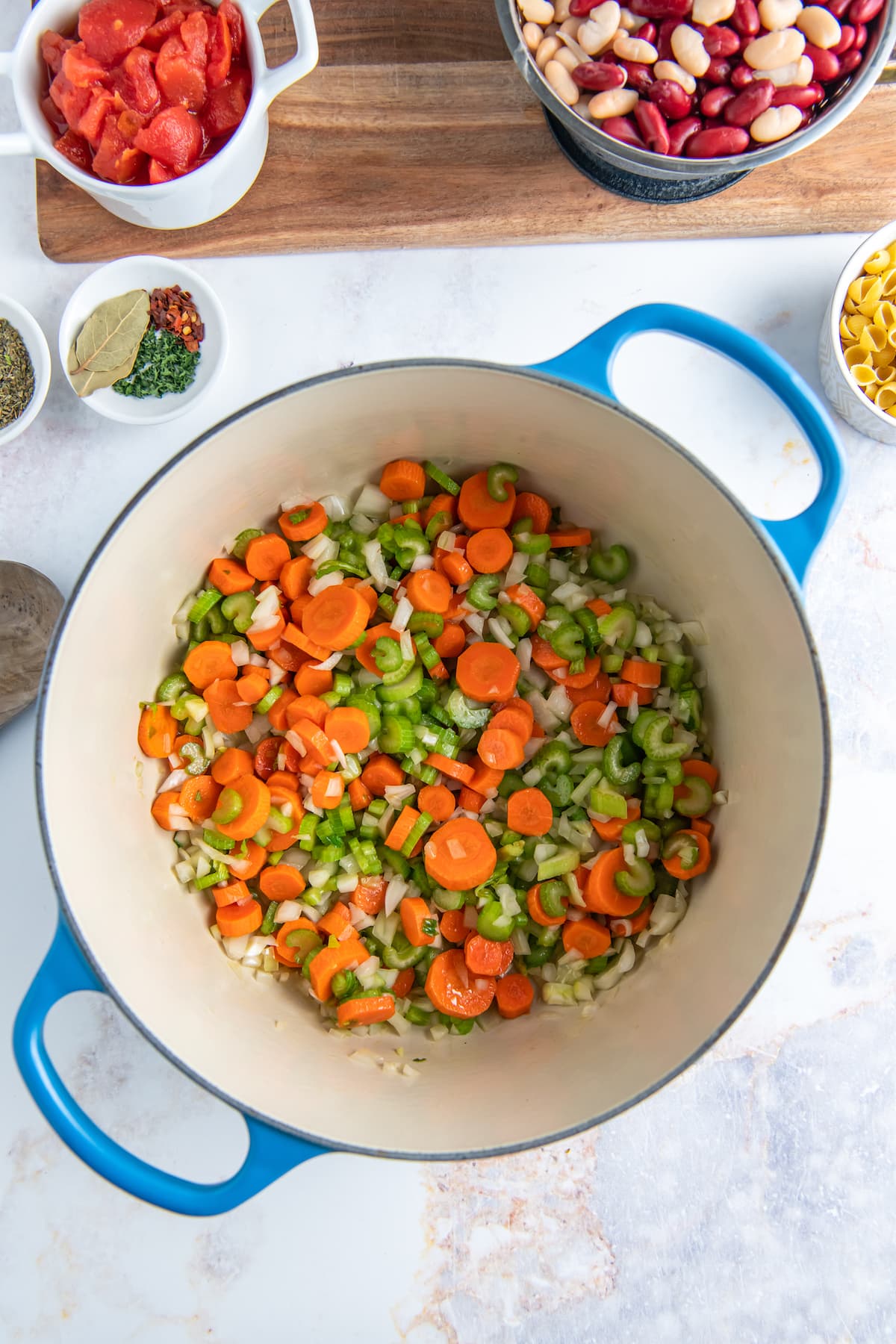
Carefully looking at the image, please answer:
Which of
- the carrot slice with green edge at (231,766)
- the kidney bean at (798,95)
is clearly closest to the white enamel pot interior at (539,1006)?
the carrot slice with green edge at (231,766)

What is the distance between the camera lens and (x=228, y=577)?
59.1 inches

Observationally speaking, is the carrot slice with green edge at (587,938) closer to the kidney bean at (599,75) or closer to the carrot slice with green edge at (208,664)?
the carrot slice with green edge at (208,664)

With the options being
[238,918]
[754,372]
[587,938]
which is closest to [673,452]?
[754,372]

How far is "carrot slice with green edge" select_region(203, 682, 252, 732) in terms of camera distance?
1.51m

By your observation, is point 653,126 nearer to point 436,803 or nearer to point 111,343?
point 111,343

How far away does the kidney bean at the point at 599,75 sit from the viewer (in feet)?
4.49

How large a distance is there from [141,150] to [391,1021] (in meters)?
1.40

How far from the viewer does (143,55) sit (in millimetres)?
1431

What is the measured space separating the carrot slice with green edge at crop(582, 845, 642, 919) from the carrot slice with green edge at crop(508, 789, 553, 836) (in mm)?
98

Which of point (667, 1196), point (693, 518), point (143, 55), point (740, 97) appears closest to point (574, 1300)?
point (667, 1196)

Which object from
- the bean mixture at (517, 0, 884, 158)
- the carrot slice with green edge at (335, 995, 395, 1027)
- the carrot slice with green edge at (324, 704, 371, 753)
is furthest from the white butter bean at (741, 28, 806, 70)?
the carrot slice with green edge at (335, 995, 395, 1027)

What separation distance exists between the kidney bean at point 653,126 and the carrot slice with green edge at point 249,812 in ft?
3.65

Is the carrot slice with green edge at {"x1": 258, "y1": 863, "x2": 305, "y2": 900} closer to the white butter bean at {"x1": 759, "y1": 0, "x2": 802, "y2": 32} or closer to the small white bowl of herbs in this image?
the small white bowl of herbs

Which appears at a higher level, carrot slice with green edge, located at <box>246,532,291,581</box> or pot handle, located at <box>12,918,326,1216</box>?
carrot slice with green edge, located at <box>246,532,291,581</box>
